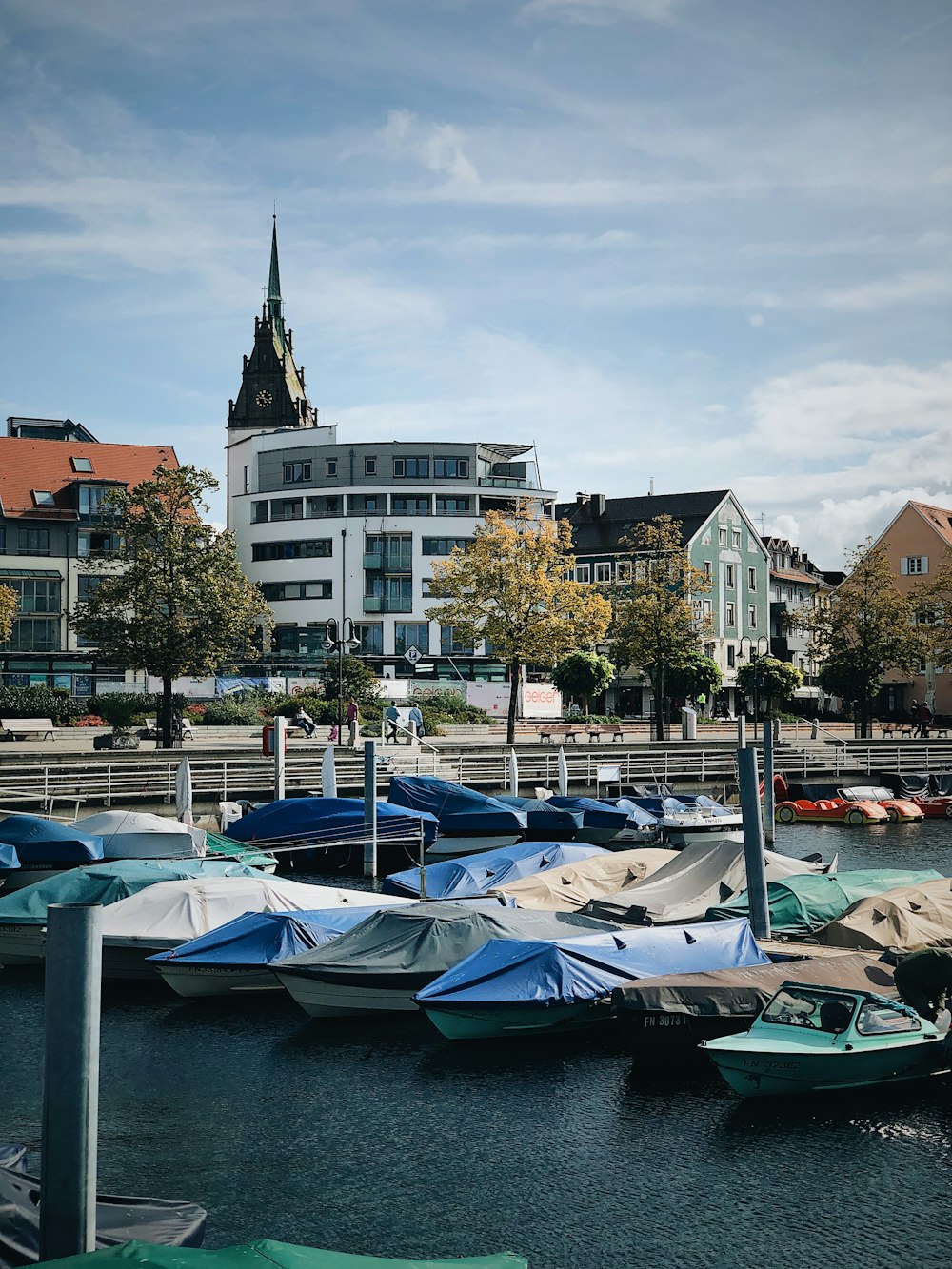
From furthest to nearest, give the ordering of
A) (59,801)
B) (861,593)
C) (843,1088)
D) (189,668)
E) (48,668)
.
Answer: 1. (48,668)
2. (861,593)
3. (189,668)
4. (59,801)
5. (843,1088)

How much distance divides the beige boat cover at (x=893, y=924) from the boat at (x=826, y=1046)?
5.00 meters

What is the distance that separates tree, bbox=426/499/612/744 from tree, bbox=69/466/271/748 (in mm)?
16393

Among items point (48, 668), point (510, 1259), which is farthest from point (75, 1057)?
point (48, 668)

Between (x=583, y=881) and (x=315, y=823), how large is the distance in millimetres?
13924

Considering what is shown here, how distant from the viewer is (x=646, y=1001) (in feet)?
71.8

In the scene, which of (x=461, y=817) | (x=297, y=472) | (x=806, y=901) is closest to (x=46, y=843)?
(x=461, y=817)

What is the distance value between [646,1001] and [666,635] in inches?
2351

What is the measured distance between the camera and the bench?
2566 inches

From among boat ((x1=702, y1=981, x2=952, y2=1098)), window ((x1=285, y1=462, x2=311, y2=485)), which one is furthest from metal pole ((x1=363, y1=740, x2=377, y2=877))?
window ((x1=285, y1=462, x2=311, y2=485))

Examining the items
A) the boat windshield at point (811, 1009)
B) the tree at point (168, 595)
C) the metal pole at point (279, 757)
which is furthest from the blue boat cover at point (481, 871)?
the tree at point (168, 595)

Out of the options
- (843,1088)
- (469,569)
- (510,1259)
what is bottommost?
(843,1088)

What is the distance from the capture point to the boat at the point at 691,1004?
21.9m

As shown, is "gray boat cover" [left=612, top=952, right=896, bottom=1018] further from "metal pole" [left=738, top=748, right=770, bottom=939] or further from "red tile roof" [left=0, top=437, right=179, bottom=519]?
"red tile roof" [left=0, top=437, right=179, bottom=519]

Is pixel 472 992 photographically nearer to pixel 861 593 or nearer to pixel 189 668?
pixel 189 668
